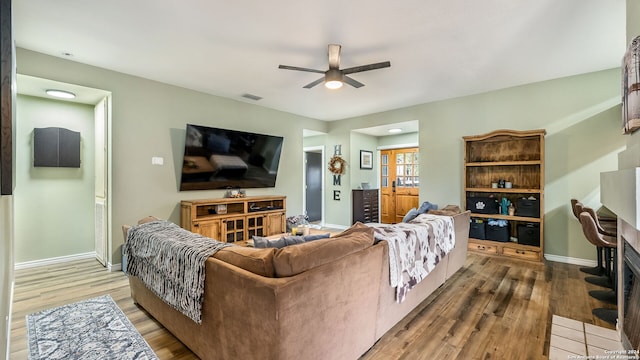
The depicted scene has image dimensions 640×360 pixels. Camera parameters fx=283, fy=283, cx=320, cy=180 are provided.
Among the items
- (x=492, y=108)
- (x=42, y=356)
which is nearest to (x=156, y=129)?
(x=42, y=356)

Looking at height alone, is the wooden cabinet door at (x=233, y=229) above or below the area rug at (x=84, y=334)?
above

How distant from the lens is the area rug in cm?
193

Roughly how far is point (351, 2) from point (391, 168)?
5.42 m

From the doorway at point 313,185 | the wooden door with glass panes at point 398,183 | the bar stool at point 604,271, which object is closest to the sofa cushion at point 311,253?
the bar stool at point 604,271

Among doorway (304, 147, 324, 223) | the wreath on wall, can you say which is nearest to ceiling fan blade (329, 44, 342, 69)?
the wreath on wall

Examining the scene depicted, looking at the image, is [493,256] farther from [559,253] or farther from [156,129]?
[156,129]

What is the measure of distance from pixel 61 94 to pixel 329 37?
358cm

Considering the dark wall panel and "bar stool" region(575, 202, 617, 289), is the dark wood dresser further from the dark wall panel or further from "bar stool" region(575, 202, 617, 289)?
the dark wall panel

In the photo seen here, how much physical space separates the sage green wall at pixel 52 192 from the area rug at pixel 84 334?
1909 millimetres

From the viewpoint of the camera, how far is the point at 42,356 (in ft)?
6.23

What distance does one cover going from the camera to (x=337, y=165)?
6.62 meters

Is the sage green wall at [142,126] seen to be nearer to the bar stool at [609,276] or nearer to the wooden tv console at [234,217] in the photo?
the wooden tv console at [234,217]

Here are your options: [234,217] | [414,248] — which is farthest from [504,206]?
[234,217]

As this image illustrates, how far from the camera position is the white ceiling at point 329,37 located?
234 cm
